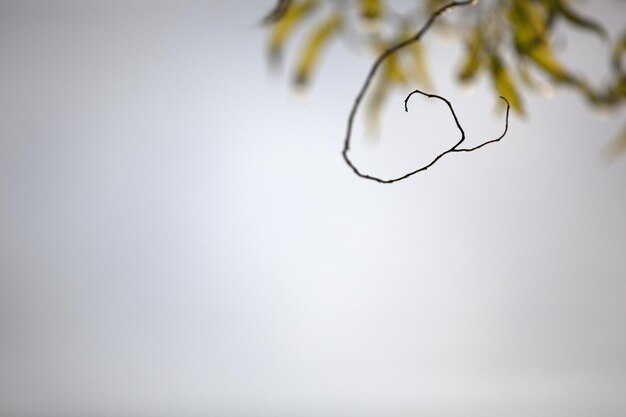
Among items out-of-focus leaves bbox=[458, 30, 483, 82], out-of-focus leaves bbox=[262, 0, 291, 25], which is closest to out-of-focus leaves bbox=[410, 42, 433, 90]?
out-of-focus leaves bbox=[458, 30, 483, 82]

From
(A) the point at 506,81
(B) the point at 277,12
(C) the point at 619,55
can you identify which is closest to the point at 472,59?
(A) the point at 506,81

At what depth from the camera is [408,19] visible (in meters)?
0.61

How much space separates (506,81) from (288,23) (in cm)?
25

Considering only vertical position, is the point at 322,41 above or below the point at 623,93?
above

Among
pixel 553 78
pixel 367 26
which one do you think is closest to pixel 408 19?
pixel 367 26

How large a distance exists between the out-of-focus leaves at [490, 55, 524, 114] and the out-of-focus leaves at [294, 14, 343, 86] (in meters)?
0.19

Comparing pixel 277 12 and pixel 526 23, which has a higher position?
pixel 526 23

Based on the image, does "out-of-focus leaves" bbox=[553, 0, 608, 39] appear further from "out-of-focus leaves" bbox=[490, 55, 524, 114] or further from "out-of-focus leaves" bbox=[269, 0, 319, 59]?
"out-of-focus leaves" bbox=[269, 0, 319, 59]

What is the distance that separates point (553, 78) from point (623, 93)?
7 cm

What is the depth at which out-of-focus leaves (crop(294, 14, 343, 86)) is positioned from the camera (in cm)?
68

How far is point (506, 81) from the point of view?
60 centimetres

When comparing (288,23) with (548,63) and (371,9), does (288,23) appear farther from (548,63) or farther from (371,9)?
(548,63)

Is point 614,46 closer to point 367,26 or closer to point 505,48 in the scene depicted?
point 505,48

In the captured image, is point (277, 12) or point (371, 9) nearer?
point (277, 12)
